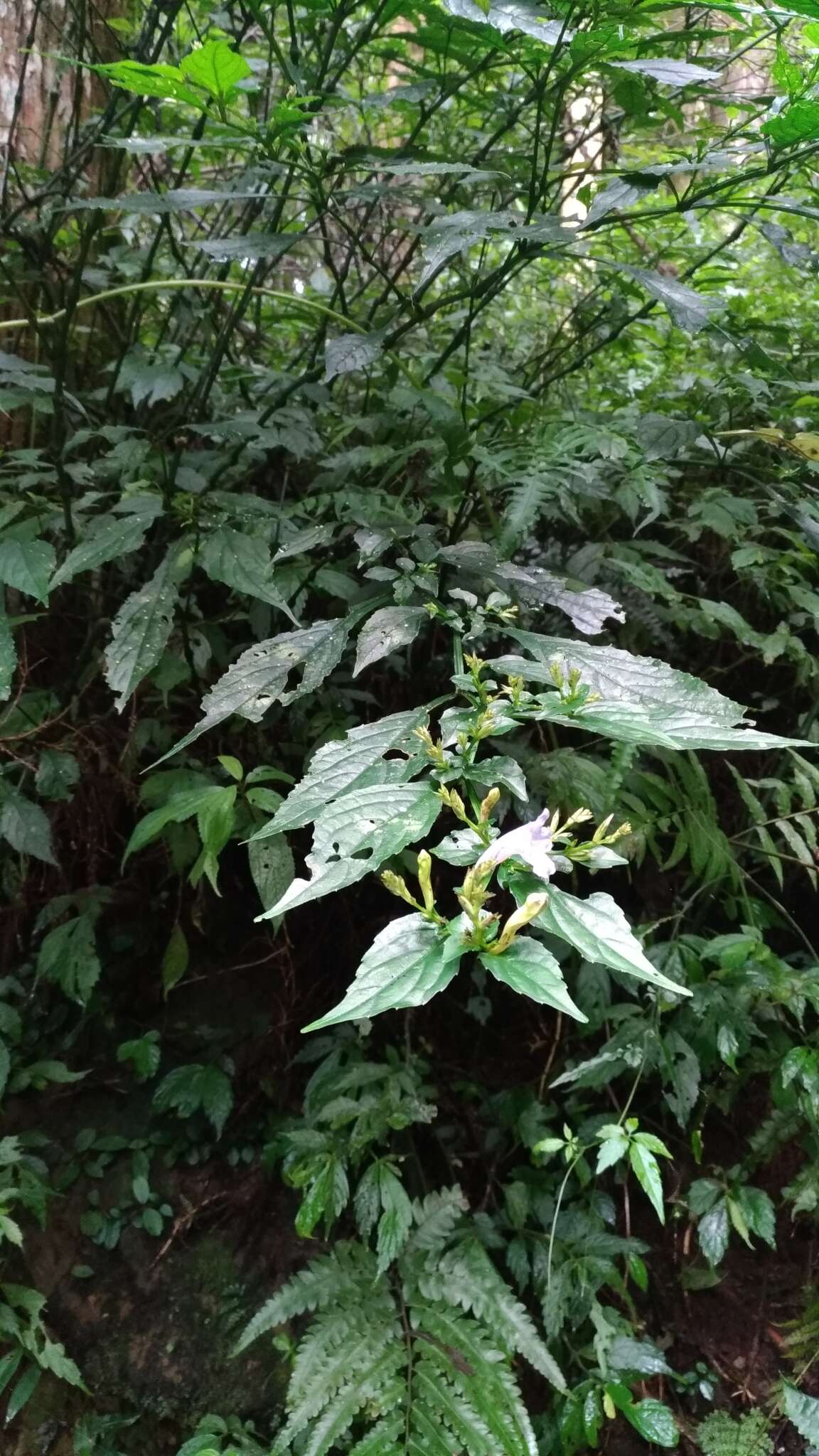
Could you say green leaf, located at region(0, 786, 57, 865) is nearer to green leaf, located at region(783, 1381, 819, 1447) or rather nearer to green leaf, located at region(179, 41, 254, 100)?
green leaf, located at region(179, 41, 254, 100)

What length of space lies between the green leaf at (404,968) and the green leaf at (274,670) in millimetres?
363

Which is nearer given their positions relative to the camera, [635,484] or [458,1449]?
[458,1449]

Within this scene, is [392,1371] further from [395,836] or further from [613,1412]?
[395,836]

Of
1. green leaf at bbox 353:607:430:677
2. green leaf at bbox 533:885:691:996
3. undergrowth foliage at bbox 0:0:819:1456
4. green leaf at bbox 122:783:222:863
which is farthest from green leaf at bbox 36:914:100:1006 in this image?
green leaf at bbox 533:885:691:996

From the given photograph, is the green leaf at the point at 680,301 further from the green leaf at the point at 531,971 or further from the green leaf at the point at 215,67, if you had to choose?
the green leaf at the point at 531,971

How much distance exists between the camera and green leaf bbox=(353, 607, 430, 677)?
0.77 m

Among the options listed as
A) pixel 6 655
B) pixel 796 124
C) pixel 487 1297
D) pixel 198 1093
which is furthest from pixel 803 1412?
pixel 796 124

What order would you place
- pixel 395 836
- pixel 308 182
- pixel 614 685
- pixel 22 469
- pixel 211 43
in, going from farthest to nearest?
pixel 22 469 < pixel 308 182 < pixel 211 43 < pixel 614 685 < pixel 395 836

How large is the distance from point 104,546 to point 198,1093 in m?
0.99

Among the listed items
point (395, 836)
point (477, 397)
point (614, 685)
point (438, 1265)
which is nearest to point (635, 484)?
point (477, 397)

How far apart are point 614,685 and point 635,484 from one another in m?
0.70

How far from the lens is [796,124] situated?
2.73ft

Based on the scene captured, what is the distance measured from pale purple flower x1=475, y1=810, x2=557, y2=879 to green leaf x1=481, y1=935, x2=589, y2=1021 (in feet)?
0.14

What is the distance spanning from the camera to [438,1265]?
1.24 metres
